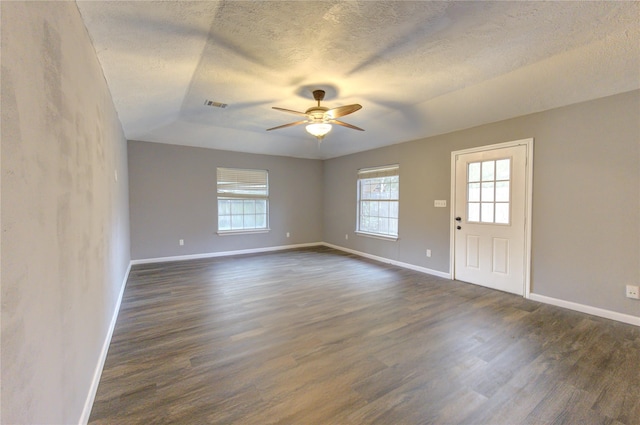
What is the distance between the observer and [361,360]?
2.21 m

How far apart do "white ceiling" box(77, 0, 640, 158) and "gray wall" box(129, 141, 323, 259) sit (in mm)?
1398

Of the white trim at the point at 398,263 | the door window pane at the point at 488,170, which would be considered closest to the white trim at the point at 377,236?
the white trim at the point at 398,263

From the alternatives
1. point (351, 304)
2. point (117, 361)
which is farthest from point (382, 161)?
point (117, 361)

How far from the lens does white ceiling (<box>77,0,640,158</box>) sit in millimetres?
1863

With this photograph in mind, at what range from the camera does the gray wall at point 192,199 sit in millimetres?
5234

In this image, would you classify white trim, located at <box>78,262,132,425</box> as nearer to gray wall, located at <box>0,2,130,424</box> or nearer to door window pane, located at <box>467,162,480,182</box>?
gray wall, located at <box>0,2,130,424</box>

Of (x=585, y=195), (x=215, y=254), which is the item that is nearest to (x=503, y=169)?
(x=585, y=195)

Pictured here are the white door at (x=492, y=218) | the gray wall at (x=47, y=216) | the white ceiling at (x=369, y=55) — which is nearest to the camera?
the gray wall at (x=47, y=216)

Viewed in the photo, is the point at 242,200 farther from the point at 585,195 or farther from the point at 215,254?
the point at 585,195

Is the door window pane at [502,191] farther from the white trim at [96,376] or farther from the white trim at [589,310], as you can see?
the white trim at [96,376]

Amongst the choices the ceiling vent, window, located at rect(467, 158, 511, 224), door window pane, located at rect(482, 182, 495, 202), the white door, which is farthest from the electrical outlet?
the ceiling vent

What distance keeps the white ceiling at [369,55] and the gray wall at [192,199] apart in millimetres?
1398

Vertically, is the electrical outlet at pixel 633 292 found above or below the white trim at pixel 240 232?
below

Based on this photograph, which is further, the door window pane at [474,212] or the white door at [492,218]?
the door window pane at [474,212]
